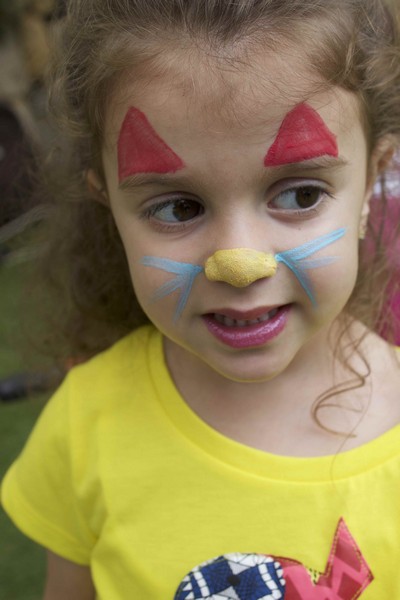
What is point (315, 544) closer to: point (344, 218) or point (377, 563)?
point (377, 563)

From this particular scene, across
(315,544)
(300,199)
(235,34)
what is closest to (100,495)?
(315,544)

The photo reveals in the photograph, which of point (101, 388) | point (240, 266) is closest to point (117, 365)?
point (101, 388)

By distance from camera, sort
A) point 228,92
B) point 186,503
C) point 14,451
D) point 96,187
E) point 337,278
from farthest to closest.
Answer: point 14,451
point 96,187
point 186,503
point 337,278
point 228,92

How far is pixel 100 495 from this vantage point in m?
1.37

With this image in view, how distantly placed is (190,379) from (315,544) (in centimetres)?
36

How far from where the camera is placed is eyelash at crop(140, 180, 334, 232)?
117 cm

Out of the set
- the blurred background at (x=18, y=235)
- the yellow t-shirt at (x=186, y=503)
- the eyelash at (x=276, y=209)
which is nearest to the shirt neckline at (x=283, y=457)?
the yellow t-shirt at (x=186, y=503)

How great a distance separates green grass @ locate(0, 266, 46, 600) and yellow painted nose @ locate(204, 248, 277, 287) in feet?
3.08

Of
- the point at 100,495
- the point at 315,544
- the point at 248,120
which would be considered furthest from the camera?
the point at 100,495

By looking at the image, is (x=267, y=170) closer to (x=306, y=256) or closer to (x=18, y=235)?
(x=306, y=256)

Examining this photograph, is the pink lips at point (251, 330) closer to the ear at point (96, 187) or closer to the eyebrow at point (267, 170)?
the eyebrow at point (267, 170)

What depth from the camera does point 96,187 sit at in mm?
1443

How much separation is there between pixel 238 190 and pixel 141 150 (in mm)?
167

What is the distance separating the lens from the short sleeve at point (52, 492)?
56.1 inches
